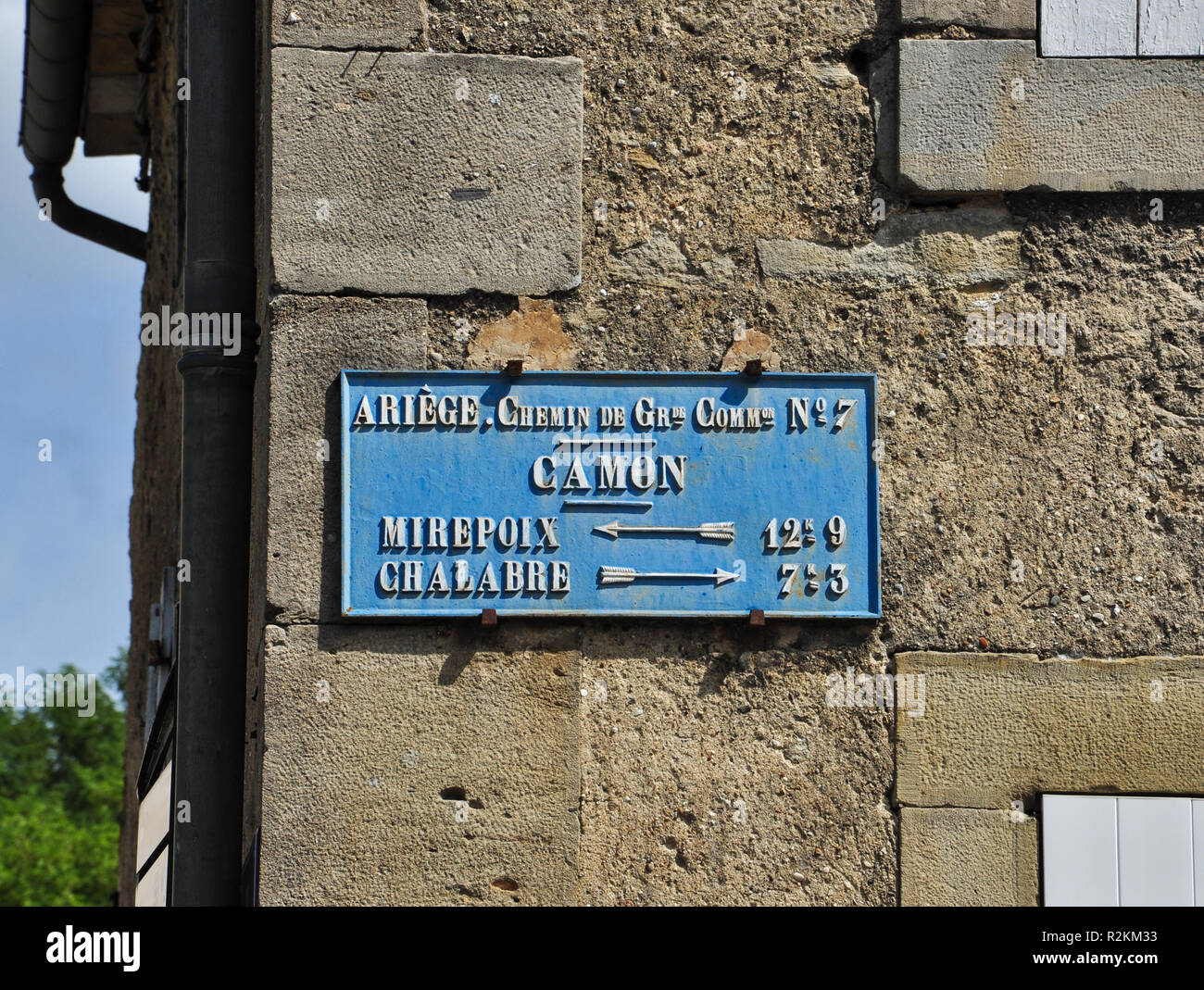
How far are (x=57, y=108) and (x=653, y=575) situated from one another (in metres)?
4.54

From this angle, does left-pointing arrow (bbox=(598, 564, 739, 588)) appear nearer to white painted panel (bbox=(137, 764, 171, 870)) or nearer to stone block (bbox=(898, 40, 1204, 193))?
stone block (bbox=(898, 40, 1204, 193))

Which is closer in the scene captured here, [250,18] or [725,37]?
[725,37]

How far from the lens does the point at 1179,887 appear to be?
3.31 metres

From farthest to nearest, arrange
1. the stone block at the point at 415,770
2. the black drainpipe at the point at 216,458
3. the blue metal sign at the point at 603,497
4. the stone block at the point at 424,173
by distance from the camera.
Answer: the black drainpipe at the point at 216,458 < the stone block at the point at 424,173 < the blue metal sign at the point at 603,497 < the stone block at the point at 415,770

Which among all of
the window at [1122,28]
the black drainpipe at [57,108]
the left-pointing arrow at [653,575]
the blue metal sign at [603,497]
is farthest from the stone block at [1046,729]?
the black drainpipe at [57,108]

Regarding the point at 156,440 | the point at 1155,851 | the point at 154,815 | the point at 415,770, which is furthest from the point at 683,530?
the point at 156,440

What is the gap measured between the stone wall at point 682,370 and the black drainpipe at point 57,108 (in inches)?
111

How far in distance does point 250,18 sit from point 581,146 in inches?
43.7

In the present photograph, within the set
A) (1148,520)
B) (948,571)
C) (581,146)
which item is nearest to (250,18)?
(581,146)

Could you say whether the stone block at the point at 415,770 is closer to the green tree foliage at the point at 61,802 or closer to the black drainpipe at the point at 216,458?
the black drainpipe at the point at 216,458

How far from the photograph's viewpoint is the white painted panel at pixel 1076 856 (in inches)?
130

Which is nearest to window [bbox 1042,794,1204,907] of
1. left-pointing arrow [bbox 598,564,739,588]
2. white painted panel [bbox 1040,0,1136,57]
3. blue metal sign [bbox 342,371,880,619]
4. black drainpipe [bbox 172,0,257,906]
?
blue metal sign [bbox 342,371,880,619]
